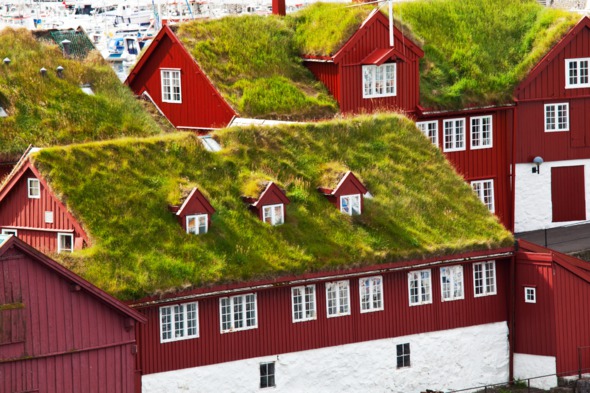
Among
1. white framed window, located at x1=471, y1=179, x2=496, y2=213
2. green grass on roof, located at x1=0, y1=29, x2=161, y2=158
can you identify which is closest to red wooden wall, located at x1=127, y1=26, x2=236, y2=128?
green grass on roof, located at x1=0, y1=29, x2=161, y2=158

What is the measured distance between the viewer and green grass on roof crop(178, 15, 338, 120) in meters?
70.7

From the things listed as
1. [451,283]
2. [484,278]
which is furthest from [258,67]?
[451,283]

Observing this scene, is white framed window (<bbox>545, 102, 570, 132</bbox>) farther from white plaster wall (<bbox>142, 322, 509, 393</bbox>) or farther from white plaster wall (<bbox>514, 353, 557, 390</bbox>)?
white plaster wall (<bbox>514, 353, 557, 390</bbox>)

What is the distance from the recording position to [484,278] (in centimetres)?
6062

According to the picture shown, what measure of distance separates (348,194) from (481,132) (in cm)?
1573

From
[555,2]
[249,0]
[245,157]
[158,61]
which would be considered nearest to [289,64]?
[158,61]

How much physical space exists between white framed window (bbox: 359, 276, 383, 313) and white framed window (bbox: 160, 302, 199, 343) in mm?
6374

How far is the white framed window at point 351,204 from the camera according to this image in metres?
58.8

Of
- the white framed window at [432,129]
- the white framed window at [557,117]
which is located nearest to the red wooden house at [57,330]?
the white framed window at [432,129]

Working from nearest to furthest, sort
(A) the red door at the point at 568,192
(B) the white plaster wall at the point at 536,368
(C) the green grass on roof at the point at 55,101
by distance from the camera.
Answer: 1. (B) the white plaster wall at the point at 536,368
2. (C) the green grass on roof at the point at 55,101
3. (A) the red door at the point at 568,192

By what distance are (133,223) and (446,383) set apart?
41.1 ft

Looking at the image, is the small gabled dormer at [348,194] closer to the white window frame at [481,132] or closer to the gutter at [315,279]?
the gutter at [315,279]

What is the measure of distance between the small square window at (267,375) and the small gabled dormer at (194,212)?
15.1 feet

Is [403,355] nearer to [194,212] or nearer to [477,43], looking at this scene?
[194,212]
